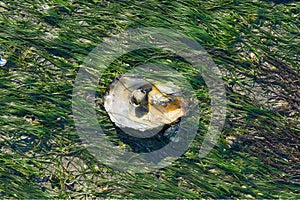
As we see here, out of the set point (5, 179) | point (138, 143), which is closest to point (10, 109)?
point (5, 179)

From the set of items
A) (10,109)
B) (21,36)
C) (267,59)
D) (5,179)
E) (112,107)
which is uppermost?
(267,59)

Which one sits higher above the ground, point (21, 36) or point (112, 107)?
point (21, 36)

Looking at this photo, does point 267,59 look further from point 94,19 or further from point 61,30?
point 61,30

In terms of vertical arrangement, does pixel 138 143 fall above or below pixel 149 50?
below

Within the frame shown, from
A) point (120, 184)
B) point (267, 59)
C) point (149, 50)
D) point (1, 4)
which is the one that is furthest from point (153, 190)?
point (1, 4)

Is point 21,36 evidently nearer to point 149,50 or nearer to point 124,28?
point 124,28

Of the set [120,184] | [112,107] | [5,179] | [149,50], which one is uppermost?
[149,50]
